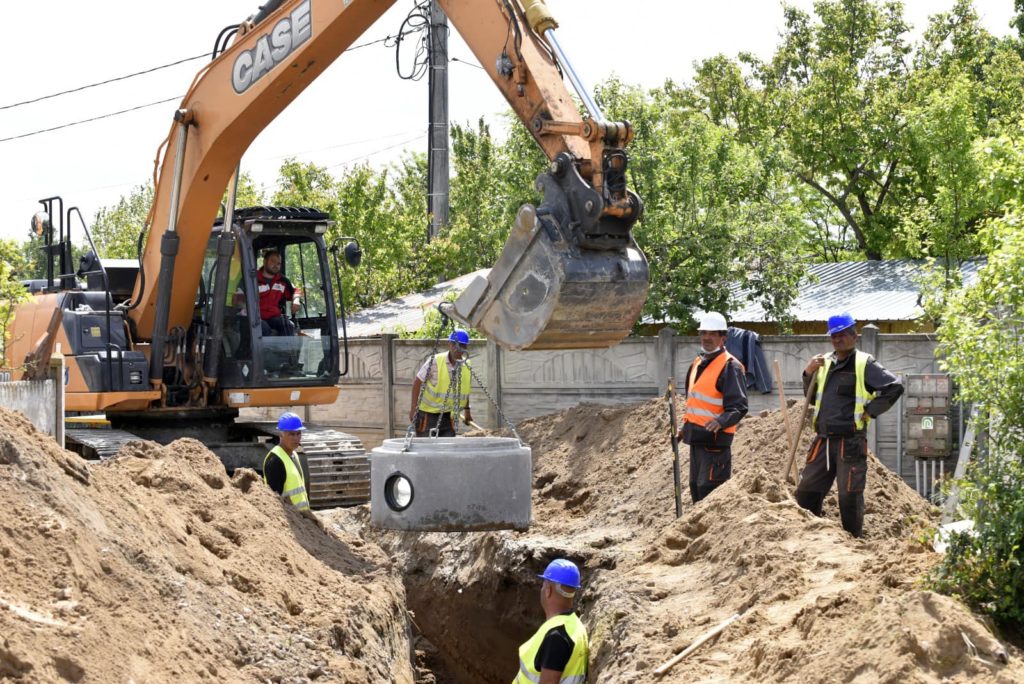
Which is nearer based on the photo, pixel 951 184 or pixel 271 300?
pixel 271 300

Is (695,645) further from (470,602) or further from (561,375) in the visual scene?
(561,375)

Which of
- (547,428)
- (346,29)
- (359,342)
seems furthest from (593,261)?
(359,342)

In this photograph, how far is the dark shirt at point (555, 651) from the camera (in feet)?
21.0

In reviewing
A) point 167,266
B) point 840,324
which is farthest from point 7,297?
point 840,324

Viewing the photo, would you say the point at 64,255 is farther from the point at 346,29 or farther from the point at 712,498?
the point at 712,498

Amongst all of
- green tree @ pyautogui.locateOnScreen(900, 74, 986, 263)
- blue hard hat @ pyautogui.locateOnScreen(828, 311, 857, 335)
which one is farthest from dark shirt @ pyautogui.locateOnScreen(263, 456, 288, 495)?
green tree @ pyautogui.locateOnScreen(900, 74, 986, 263)

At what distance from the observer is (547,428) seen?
48.2 feet

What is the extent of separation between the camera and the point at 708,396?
9.88 meters

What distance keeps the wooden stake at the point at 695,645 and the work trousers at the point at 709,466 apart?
292cm

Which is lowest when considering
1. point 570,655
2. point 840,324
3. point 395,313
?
point 570,655

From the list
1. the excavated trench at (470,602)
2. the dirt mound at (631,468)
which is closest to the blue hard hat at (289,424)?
the excavated trench at (470,602)

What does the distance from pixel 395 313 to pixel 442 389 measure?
48.9 ft

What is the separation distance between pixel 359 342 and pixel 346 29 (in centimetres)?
863

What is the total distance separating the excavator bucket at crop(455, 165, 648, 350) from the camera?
7973mm
